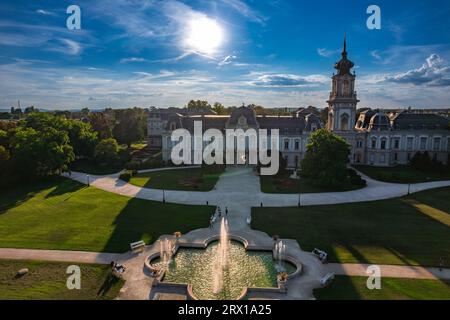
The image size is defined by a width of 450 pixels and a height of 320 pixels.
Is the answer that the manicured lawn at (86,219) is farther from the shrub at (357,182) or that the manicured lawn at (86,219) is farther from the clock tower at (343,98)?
the clock tower at (343,98)

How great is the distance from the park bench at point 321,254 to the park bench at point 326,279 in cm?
259

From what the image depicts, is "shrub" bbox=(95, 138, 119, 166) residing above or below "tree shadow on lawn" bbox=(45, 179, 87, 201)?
above

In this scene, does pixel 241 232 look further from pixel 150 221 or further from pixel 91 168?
pixel 91 168

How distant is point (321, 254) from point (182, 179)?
34832 millimetres

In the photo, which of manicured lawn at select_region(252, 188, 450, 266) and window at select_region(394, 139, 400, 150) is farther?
window at select_region(394, 139, 400, 150)

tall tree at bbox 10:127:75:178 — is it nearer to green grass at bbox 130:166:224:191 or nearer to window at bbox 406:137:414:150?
green grass at bbox 130:166:224:191

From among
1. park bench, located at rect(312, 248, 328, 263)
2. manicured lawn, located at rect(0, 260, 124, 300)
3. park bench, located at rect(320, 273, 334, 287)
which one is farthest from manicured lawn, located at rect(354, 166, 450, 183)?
manicured lawn, located at rect(0, 260, 124, 300)

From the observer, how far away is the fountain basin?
78.0 ft

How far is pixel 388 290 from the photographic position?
23.7 metres

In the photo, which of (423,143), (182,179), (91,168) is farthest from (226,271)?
(423,143)

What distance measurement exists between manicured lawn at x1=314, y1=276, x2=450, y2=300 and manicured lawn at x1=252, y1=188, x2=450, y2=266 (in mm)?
3198

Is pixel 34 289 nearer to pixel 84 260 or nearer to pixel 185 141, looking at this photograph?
pixel 84 260
